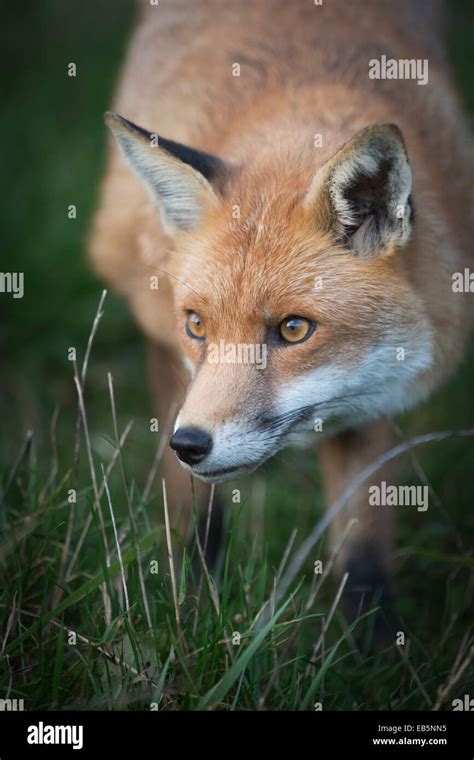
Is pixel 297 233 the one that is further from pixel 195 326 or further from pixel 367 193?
pixel 195 326

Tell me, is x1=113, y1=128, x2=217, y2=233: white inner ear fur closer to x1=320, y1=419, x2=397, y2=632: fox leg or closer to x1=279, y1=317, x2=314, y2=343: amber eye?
x1=279, y1=317, x2=314, y2=343: amber eye

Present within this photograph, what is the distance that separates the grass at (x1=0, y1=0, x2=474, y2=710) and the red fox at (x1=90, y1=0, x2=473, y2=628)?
0.39 meters

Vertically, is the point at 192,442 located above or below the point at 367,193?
below

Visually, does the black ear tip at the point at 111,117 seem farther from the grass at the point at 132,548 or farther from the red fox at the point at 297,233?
the grass at the point at 132,548

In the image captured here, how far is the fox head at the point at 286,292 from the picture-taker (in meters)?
3.04

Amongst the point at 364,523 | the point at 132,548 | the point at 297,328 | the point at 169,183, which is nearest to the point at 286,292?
the point at 297,328

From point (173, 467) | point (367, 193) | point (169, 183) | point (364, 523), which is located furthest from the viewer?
point (173, 467)

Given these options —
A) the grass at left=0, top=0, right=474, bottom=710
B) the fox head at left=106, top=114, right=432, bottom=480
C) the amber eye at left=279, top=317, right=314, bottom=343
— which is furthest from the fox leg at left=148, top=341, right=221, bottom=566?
the amber eye at left=279, top=317, right=314, bottom=343

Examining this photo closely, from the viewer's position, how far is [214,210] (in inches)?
137

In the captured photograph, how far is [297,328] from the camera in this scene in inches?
125

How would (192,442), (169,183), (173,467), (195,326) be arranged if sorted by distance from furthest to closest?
(173,467) < (169,183) < (195,326) < (192,442)

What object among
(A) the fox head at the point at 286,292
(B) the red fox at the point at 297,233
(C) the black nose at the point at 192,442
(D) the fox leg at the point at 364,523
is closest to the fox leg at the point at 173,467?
(B) the red fox at the point at 297,233

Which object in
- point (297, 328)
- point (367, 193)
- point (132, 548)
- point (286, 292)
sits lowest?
point (132, 548)

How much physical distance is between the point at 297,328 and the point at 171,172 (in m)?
0.90
